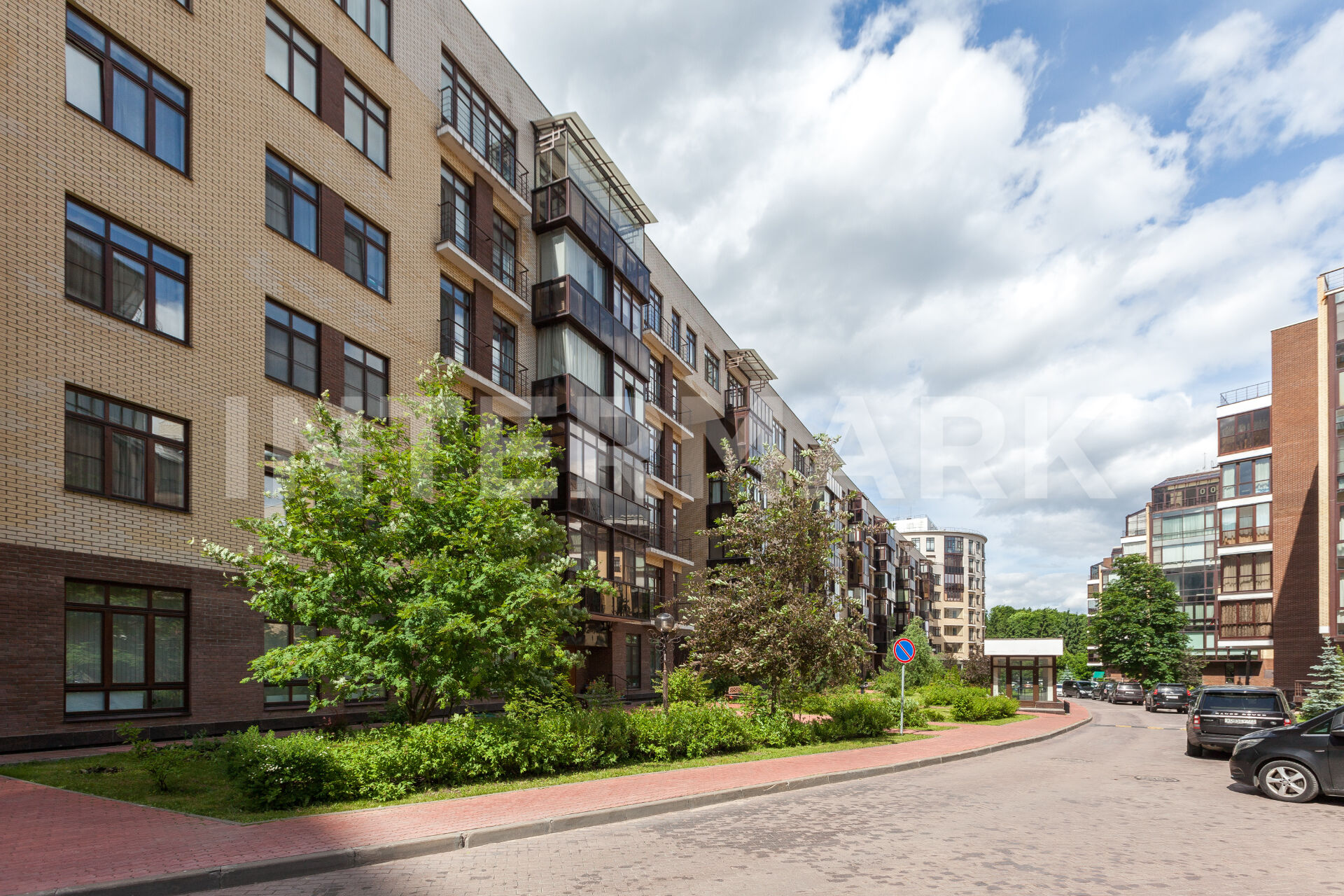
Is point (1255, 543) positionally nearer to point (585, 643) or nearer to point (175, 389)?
point (585, 643)

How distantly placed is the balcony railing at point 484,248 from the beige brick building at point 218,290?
0.09m

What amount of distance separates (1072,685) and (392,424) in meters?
75.1

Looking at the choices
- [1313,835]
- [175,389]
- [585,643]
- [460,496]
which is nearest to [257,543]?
[175,389]

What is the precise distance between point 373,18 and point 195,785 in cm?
1893

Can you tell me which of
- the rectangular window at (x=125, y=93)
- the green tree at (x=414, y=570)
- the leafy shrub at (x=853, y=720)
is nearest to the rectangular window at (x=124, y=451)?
the green tree at (x=414, y=570)

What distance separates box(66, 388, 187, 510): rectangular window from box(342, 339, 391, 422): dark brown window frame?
4589 millimetres

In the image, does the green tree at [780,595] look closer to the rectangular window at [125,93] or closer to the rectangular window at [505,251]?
the rectangular window at [505,251]

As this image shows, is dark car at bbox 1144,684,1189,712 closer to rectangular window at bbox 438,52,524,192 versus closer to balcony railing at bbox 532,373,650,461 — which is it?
balcony railing at bbox 532,373,650,461

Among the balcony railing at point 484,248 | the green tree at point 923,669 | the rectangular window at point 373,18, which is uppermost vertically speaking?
the rectangular window at point 373,18

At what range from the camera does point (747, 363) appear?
5081cm

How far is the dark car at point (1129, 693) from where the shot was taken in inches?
2095

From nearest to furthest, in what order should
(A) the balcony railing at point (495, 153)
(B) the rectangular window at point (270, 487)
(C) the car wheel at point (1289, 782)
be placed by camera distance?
(C) the car wheel at point (1289, 782) → (B) the rectangular window at point (270, 487) → (A) the balcony railing at point (495, 153)

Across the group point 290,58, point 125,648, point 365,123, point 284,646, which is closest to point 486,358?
point 365,123

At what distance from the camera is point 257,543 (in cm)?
1736
